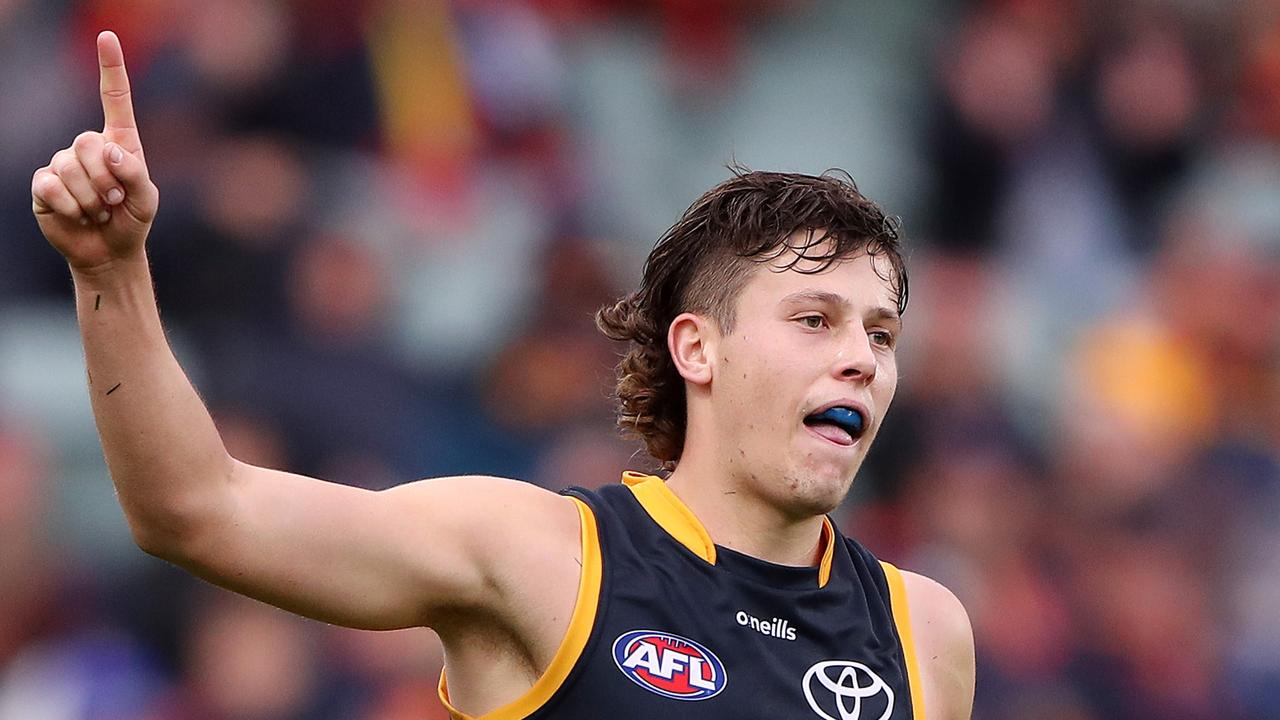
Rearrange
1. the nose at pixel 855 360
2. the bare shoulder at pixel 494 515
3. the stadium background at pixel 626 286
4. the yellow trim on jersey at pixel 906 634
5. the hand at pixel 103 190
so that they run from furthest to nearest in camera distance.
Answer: the stadium background at pixel 626 286
the yellow trim on jersey at pixel 906 634
the nose at pixel 855 360
the bare shoulder at pixel 494 515
the hand at pixel 103 190

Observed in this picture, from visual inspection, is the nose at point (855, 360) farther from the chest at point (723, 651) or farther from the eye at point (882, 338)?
the chest at point (723, 651)

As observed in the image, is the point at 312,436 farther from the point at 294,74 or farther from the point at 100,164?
the point at 100,164

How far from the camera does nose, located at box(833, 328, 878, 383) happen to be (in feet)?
11.6

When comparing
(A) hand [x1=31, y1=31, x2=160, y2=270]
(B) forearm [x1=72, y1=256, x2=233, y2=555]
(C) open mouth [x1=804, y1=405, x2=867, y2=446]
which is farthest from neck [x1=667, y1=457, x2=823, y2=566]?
(A) hand [x1=31, y1=31, x2=160, y2=270]

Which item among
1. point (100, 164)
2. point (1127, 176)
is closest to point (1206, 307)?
point (1127, 176)

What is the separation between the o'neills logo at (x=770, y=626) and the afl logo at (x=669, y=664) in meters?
0.13

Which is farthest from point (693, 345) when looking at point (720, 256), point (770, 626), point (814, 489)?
point (770, 626)

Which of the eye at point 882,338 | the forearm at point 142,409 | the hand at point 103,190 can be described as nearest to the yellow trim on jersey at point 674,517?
the eye at point 882,338

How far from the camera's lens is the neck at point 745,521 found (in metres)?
3.62

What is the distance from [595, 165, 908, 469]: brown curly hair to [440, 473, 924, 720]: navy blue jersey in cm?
23

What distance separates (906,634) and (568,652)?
0.86m

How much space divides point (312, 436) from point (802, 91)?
376 centimetres

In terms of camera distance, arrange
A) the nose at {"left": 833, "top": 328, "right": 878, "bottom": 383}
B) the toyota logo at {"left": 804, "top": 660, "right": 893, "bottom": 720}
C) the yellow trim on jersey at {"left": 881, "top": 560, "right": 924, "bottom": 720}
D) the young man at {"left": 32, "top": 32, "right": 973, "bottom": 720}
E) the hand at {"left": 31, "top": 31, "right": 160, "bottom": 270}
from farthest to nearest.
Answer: the yellow trim on jersey at {"left": 881, "top": 560, "right": 924, "bottom": 720}
the nose at {"left": 833, "top": 328, "right": 878, "bottom": 383}
the toyota logo at {"left": 804, "top": 660, "right": 893, "bottom": 720}
the young man at {"left": 32, "top": 32, "right": 973, "bottom": 720}
the hand at {"left": 31, "top": 31, "right": 160, "bottom": 270}

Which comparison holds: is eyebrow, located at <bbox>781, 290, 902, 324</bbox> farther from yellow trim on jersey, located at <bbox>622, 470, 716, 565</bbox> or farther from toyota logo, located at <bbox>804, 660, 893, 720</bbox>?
toyota logo, located at <bbox>804, 660, 893, 720</bbox>
